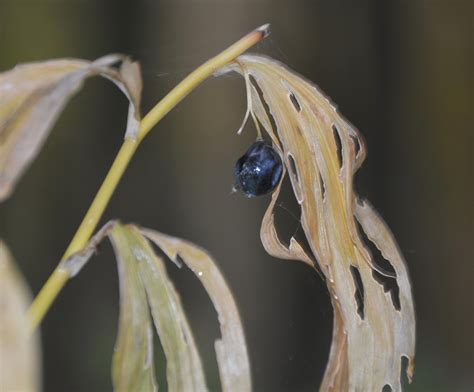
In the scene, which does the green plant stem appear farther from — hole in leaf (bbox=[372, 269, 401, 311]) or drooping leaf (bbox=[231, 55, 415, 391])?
hole in leaf (bbox=[372, 269, 401, 311])

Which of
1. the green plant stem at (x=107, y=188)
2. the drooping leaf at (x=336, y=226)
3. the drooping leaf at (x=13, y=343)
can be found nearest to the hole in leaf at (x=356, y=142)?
the drooping leaf at (x=336, y=226)

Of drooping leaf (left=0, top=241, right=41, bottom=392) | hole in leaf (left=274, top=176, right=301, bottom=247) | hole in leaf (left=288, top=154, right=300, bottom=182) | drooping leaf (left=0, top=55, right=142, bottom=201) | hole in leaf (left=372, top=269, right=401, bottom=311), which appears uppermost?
drooping leaf (left=0, top=55, right=142, bottom=201)

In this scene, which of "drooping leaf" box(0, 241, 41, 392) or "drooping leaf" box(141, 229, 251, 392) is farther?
"drooping leaf" box(141, 229, 251, 392)

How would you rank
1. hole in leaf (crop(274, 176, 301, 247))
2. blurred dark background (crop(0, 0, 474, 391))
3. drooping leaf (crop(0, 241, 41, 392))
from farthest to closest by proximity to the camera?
blurred dark background (crop(0, 0, 474, 391))
hole in leaf (crop(274, 176, 301, 247))
drooping leaf (crop(0, 241, 41, 392))

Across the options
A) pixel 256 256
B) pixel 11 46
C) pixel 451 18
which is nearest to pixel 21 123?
pixel 11 46

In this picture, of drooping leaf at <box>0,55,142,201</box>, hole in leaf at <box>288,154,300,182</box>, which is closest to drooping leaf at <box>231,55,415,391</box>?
hole in leaf at <box>288,154,300,182</box>

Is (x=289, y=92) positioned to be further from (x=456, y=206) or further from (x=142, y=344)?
(x=456, y=206)

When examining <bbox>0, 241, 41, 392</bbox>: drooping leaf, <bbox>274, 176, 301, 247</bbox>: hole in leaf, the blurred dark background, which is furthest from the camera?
the blurred dark background

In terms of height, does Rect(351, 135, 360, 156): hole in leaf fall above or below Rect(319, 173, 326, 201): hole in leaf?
above
